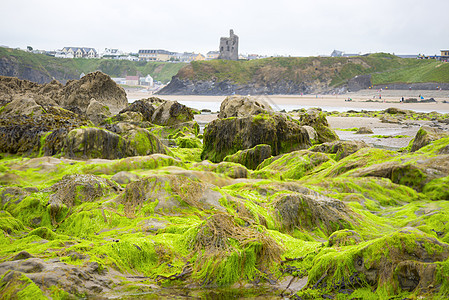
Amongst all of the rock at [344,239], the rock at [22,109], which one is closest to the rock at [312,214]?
the rock at [344,239]

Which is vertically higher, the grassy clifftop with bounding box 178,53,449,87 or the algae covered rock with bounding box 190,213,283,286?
the grassy clifftop with bounding box 178,53,449,87

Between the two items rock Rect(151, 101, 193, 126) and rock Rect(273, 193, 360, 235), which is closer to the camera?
rock Rect(273, 193, 360, 235)

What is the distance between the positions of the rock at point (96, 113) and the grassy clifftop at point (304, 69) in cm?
9247

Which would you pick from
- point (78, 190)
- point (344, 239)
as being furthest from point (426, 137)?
point (78, 190)

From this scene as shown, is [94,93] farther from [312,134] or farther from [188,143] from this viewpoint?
[312,134]

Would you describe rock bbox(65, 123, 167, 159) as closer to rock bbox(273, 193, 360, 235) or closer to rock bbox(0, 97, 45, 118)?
rock bbox(0, 97, 45, 118)

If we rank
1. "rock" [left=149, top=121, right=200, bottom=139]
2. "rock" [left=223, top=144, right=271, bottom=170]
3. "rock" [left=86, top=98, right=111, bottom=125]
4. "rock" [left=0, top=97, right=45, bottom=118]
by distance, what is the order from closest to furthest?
"rock" [left=223, top=144, right=271, bottom=170] → "rock" [left=0, top=97, right=45, bottom=118] → "rock" [left=149, top=121, right=200, bottom=139] → "rock" [left=86, top=98, right=111, bottom=125]

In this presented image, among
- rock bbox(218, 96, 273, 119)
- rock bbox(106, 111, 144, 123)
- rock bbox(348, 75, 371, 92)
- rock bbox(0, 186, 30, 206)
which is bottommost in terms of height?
rock bbox(0, 186, 30, 206)

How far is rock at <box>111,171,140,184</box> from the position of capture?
303 inches

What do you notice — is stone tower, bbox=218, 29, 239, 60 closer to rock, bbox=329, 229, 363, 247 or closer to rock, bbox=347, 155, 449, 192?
Answer: rock, bbox=347, 155, 449, 192

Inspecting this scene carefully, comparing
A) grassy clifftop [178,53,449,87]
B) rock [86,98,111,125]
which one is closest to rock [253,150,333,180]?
rock [86,98,111,125]

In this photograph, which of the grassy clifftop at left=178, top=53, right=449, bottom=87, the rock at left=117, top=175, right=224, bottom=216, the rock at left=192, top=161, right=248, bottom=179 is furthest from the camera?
the grassy clifftop at left=178, top=53, right=449, bottom=87

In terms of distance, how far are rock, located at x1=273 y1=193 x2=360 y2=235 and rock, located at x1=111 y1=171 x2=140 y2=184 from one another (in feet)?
9.45

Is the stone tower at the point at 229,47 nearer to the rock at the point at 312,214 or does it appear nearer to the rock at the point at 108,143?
the rock at the point at 108,143
